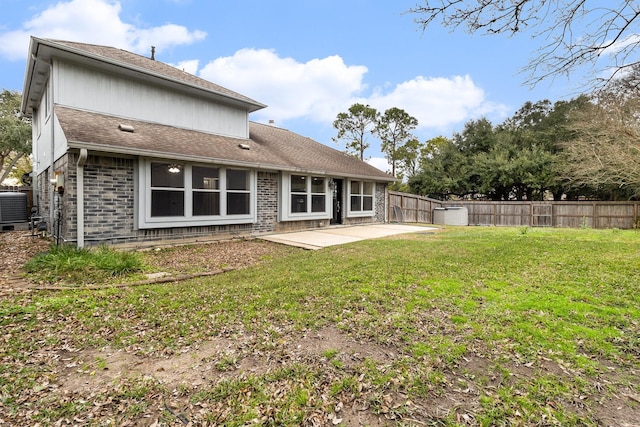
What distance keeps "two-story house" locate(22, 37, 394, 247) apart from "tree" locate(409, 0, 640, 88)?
23.4 feet

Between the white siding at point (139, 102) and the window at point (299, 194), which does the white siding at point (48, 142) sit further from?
the window at point (299, 194)

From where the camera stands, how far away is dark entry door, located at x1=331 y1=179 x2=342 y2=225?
1362 cm

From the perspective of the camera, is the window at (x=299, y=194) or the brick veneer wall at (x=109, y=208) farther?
the window at (x=299, y=194)

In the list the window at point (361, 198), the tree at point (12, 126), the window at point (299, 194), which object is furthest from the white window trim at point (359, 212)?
the tree at point (12, 126)

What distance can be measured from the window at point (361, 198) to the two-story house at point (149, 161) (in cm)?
134

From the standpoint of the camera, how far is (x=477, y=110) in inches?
968

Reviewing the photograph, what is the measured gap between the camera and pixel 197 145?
9375mm

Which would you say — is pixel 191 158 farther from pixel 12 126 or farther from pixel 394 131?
pixel 394 131

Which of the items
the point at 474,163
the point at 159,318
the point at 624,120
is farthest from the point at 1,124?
the point at 624,120

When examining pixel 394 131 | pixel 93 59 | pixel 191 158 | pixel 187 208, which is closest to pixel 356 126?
pixel 394 131

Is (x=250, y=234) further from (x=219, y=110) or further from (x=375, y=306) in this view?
(x=375, y=306)

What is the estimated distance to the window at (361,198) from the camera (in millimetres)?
14211

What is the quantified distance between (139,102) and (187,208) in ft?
12.3

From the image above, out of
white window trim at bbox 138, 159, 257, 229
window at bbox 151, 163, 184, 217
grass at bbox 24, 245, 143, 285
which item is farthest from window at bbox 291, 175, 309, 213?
grass at bbox 24, 245, 143, 285
